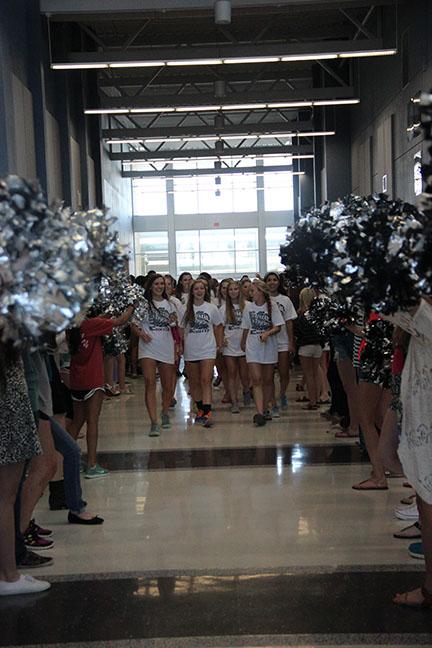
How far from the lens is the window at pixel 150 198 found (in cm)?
3416

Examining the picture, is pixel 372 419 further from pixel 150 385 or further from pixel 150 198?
pixel 150 198

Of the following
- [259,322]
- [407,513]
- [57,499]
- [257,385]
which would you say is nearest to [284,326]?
[259,322]

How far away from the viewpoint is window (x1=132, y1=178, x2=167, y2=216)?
1345 inches

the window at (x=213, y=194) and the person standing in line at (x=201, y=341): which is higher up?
the window at (x=213, y=194)

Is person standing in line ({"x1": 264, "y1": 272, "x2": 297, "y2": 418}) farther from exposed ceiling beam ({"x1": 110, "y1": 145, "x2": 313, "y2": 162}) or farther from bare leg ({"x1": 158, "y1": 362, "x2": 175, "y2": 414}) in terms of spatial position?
exposed ceiling beam ({"x1": 110, "y1": 145, "x2": 313, "y2": 162})

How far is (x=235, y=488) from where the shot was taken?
237 inches

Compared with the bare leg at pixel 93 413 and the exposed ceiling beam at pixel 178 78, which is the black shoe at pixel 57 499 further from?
the exposed ceiling beam at pixel 178 78

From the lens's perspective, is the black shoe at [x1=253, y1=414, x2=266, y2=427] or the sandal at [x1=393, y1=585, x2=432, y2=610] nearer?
the sandal at [x1=393, y1=585, x2=432, y2=610]

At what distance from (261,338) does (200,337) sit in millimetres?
605

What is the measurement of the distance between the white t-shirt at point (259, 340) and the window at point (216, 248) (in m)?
26.3

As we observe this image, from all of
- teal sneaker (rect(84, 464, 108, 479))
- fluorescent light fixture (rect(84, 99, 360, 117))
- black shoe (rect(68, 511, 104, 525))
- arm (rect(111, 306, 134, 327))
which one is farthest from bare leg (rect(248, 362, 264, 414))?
fluorescent light fixture (rect(84, 99, 360, 117))

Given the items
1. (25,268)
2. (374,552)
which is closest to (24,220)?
(25,268)

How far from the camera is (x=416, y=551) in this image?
438 cm

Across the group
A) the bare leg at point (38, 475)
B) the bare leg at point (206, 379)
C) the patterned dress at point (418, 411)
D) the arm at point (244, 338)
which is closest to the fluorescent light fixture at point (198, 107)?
the arm at point (244, 338)
